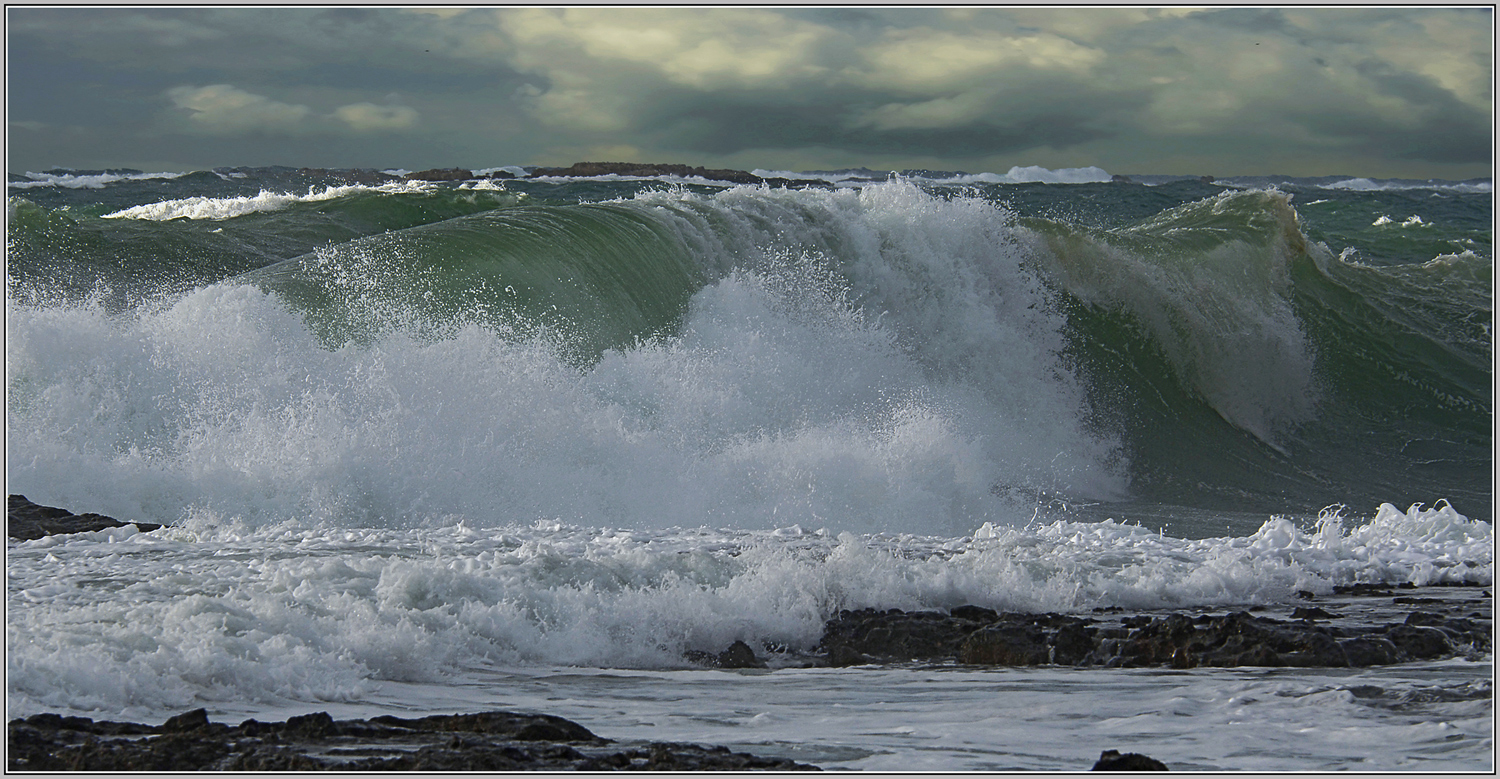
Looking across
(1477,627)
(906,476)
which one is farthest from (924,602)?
(906,476)

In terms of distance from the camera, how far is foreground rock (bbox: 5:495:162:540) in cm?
560

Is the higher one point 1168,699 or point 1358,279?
point 1358,279

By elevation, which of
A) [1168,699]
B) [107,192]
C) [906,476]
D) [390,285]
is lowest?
[1168,699]

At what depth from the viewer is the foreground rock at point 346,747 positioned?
2910mm

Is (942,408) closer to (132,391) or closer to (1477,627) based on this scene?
(1477,627)

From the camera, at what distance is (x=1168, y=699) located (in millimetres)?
3771

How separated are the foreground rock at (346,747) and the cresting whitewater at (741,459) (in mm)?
191

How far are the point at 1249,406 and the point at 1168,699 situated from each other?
865 centimetres

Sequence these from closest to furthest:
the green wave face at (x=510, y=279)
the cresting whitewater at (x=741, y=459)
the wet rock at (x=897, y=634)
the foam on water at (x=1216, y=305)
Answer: the cresting whitewater at (x=741, y=459) < the wet rock at (x=897, y=634) < the green wave face at (x=510, y=279) < the foam on water at (x=1216, y=305)

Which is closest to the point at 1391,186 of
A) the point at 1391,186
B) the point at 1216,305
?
the point at 1391,186

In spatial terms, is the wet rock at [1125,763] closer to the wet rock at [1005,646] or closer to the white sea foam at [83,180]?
the wet rock at [1005,646]

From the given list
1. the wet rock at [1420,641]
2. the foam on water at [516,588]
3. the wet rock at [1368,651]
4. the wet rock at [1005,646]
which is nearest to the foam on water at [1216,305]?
the foam on water at [516,588]

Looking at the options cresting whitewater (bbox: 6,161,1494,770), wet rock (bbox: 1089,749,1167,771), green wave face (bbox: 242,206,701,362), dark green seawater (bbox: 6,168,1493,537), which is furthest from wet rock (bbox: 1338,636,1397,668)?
green wave face (bbox: 242,206,701,362)

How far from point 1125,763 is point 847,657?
1.54 m
